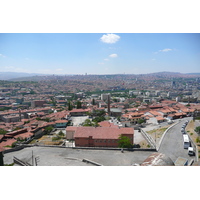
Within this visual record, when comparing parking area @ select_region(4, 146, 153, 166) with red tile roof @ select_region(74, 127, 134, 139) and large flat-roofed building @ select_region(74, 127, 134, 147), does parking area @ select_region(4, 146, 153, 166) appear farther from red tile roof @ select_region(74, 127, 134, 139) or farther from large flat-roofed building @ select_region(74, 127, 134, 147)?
red tile roof @ select_region(74, 127, 134, 139)

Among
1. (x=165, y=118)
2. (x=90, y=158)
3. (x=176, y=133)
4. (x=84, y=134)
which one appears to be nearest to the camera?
(x=90, y=158)

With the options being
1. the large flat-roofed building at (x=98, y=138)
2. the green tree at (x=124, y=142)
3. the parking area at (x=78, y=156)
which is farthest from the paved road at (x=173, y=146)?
the large flat-roofed building at (x=98, y=138)

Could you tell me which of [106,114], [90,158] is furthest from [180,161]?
[106,114]

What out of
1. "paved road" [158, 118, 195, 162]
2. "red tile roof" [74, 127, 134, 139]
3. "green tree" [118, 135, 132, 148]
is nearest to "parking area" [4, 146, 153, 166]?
"green tree" [118, 135, 132, 148]

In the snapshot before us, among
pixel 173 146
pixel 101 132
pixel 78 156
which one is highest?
pixel 101 132

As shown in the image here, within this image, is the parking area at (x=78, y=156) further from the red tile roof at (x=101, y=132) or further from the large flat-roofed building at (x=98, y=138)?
the red tile roof at (x=101, y=132)

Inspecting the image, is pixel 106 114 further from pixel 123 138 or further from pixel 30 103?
pixel 30 103

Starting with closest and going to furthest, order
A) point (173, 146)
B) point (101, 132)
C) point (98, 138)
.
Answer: point (173, 146) < point (98, 138) < point (101, 132)

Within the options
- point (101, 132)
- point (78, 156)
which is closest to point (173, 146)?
point (101, 132)

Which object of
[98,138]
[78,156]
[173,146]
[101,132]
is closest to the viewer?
[78,156]

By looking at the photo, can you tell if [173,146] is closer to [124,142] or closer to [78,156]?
[124,142]

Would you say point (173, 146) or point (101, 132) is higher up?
point (101, 132)
